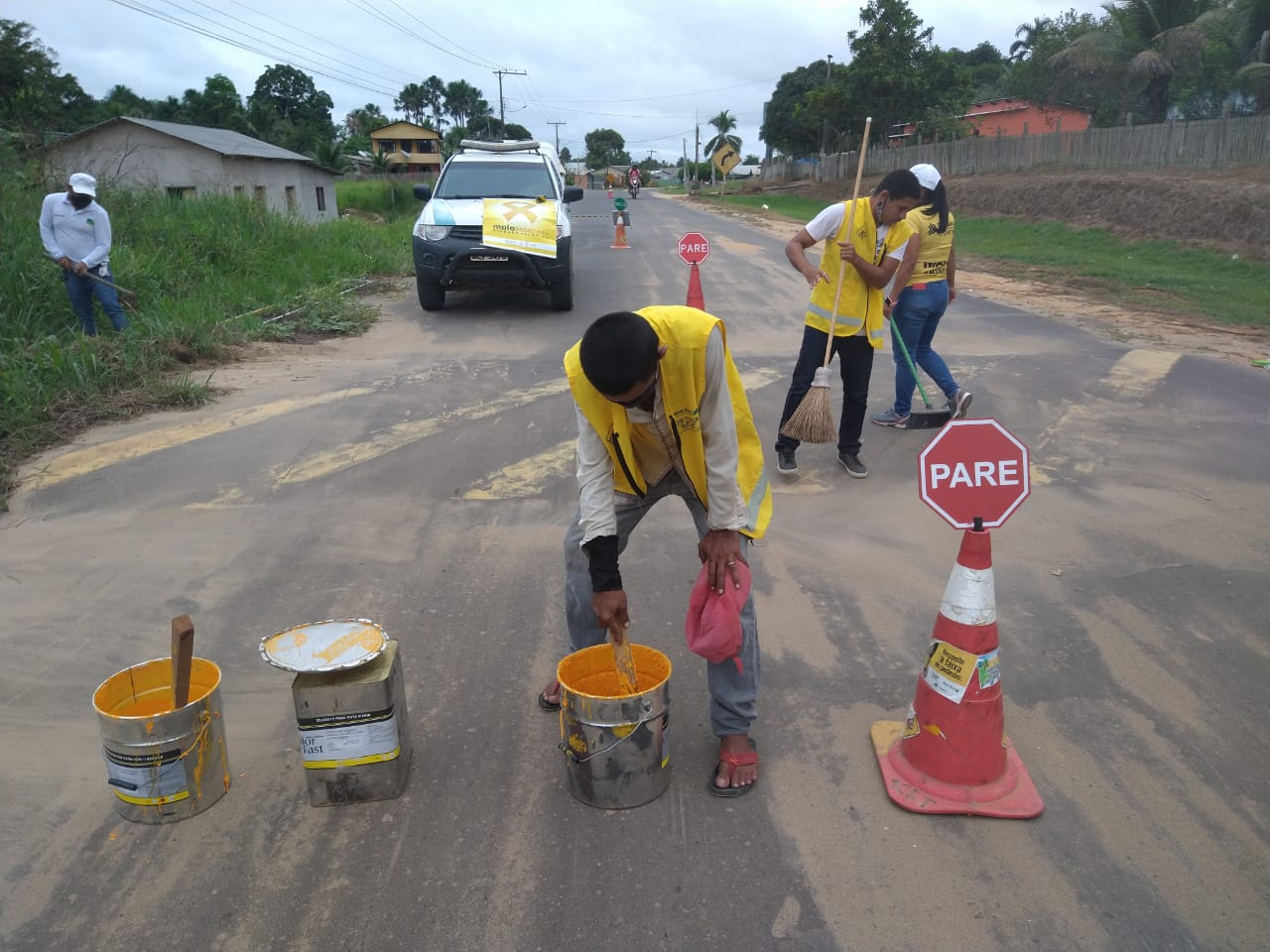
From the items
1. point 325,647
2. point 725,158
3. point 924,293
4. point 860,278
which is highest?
point 725,158

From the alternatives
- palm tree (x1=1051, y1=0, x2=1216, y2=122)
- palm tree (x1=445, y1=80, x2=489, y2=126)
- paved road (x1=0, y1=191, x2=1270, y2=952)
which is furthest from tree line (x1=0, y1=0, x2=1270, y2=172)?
palm tree (x1=445, y1=80, x2=489, y2=126)

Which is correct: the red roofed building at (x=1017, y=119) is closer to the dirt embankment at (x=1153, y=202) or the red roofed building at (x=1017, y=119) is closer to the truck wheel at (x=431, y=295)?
the dirt embankment at (x=1153, y=202)

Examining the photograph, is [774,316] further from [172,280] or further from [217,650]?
[217,650]

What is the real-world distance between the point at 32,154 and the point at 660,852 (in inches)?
576

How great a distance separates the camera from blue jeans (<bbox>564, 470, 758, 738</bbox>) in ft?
9.96

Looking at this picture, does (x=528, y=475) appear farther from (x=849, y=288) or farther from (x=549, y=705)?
(x=549, y=705)

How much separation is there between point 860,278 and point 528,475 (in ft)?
7.91

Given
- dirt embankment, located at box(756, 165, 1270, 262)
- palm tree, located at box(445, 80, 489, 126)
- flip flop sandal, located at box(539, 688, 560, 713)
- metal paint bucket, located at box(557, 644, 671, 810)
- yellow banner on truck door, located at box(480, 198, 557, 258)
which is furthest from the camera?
palm tree, located at box(445, 80, 489, 126)

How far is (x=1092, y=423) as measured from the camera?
266 inches

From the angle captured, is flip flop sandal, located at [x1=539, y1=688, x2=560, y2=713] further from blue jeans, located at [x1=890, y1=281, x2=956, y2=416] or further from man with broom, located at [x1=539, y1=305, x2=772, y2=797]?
blue jeans, located at [x1=890, y1=281, x2=956, y2=416]

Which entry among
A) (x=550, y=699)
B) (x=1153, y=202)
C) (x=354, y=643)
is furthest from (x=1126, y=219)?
Answer: (x=354, y=643)

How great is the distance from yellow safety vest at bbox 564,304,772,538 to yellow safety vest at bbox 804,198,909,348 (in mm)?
2813

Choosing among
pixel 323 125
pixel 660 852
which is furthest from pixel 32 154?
pixel 323 125

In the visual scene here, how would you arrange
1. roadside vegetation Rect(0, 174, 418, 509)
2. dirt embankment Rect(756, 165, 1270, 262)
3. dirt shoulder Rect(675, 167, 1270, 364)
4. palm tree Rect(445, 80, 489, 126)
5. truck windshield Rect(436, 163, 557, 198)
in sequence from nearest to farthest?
roadside vegetation Rect(0, 174, 418, 509) → dirt shoulder Rect(675, 167, 1270, 364) → truck windshield Rect(436, 163, 557, 198) → dirt embankment Rect(756, 165, 1270, 262) → palm tree Rect(445, 80, 489, 126)
